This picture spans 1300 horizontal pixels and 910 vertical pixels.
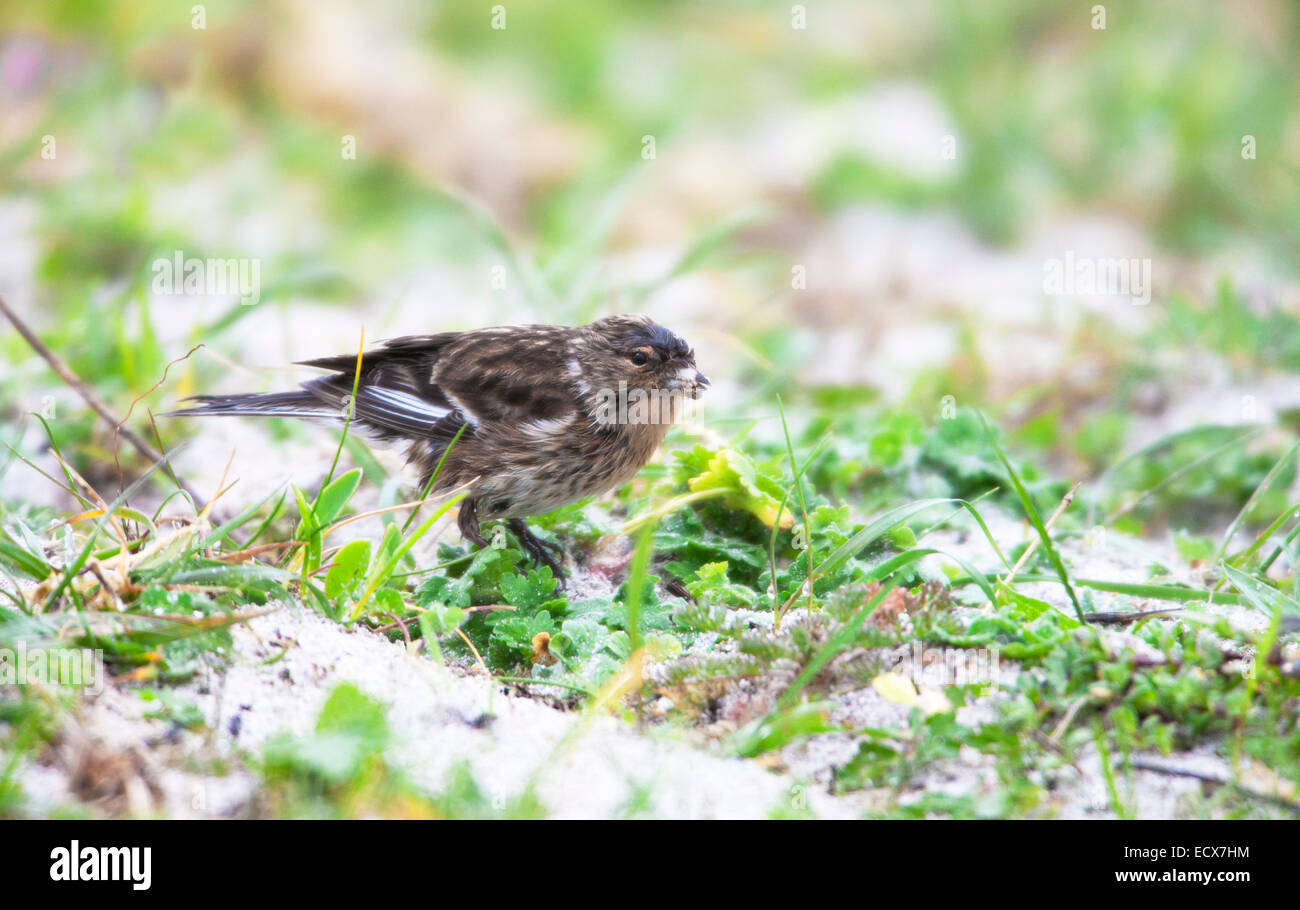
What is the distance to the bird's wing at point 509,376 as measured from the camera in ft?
12.5

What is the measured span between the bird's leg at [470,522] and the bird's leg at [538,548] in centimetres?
13

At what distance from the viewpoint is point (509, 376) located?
152 inches

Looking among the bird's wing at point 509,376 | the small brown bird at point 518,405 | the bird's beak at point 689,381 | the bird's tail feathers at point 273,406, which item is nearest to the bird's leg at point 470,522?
the small brown bird at point 518,405

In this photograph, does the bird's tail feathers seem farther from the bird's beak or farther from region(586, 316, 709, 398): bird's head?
the bird's beak

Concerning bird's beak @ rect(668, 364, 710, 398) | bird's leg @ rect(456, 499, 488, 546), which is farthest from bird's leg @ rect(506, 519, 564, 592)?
bird's beak @ rect(668, 364, 710, 398)

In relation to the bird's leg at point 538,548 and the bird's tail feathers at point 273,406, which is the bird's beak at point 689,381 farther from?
the bird's tail feathers at point 273,406

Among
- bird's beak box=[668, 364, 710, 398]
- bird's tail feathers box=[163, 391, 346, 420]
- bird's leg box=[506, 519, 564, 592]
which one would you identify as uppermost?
bird's beak box=[668, 364, 710, 398]

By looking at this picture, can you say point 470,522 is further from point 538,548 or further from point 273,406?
point 273,406

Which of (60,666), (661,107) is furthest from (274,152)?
(60,666)

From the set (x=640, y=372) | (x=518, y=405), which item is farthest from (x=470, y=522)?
(x=640, y=372)

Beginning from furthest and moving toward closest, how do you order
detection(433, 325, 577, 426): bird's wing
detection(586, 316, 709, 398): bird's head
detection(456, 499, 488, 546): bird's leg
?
detection(586, 316, 709, 398): bird's head < detection(433, 325, 577, 426): bird's wing < detection(456, 499, 488, 546): bird's leg

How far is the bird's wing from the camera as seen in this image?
12.5ft

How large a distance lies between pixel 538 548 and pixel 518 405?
1.55 ft

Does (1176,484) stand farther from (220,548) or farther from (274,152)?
(274,152)
